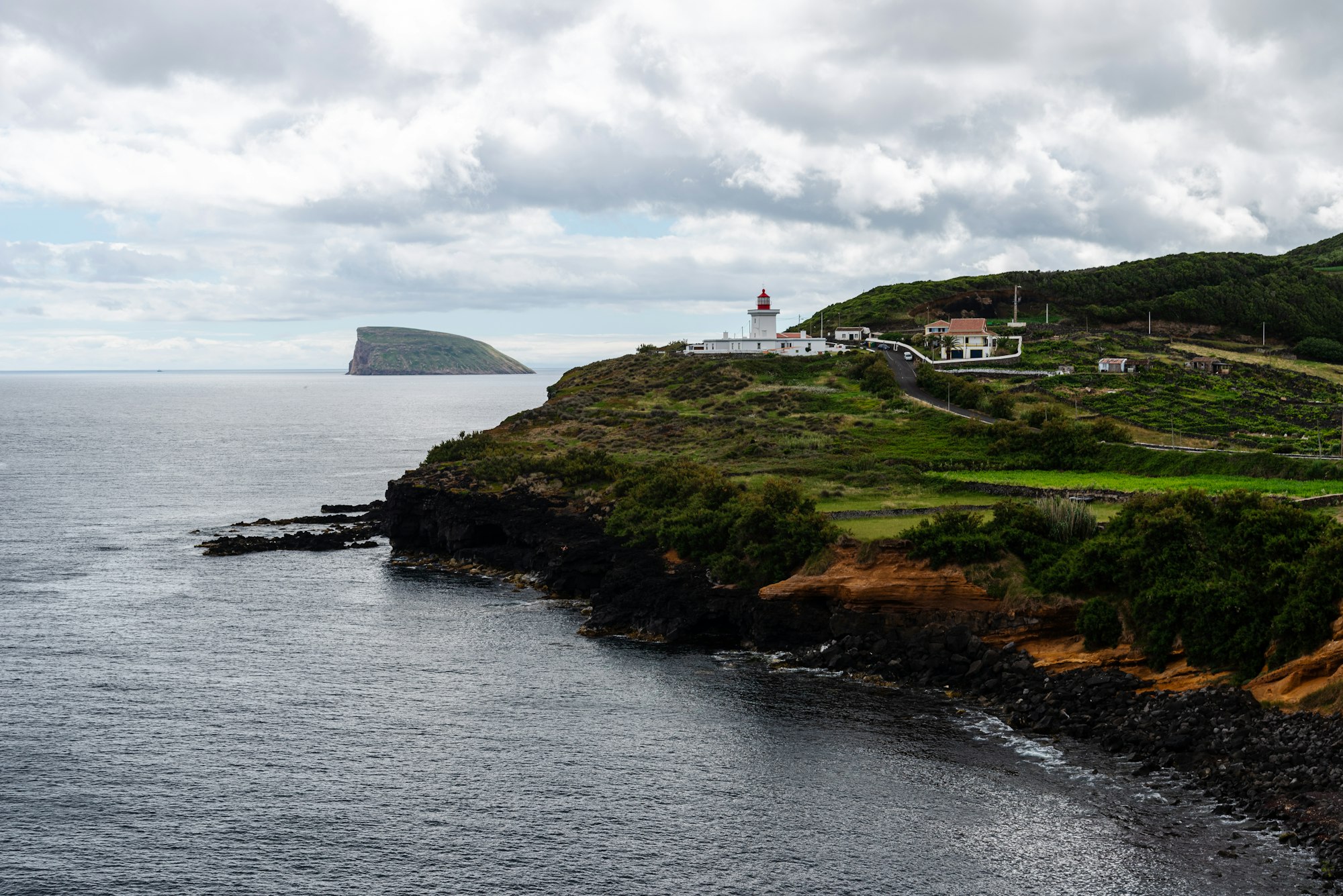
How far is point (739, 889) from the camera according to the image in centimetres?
2867

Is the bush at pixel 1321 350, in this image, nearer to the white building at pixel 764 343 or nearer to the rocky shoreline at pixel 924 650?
the white building at pixel 764 343

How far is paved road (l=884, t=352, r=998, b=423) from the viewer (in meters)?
92.9

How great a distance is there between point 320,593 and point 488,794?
107 ft

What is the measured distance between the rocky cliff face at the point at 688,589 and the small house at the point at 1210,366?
7417cm

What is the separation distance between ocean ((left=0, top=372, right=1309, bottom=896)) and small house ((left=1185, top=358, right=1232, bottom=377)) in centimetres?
8298

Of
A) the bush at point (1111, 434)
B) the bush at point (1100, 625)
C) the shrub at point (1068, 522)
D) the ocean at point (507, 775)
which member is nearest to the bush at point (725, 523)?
the ocean at point (507, 775)

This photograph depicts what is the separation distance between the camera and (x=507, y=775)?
36.3 meters

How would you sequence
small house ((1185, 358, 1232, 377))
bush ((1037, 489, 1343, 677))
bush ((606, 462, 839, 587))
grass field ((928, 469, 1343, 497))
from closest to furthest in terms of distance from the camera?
bush ((1037, 489, 1343, 677)), bush ((606, 462, 839, 587)), grass field ((928, 469, 1343, 497)), small house ((1185, 358, 1232, 377))

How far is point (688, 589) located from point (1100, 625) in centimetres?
2074

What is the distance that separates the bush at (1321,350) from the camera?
5032 inches

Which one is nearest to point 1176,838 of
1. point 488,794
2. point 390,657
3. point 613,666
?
point 488,794

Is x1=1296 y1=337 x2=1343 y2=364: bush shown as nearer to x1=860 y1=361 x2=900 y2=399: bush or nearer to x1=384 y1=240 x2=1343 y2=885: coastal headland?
x1=384 y1=240 x2=1343 y2=885: coastal headland

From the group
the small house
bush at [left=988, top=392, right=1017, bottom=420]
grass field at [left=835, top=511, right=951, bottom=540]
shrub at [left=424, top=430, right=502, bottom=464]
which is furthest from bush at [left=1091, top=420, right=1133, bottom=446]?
shrub at [left=424, top=430, right=502, bottom=464]

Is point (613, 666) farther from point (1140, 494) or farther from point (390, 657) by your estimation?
point (1140, 494)
